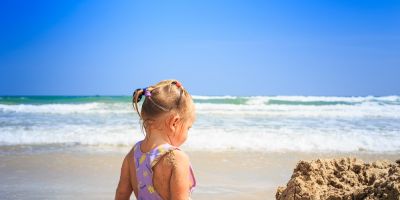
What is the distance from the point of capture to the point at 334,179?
7.90ft

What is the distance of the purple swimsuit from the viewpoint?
1.97m

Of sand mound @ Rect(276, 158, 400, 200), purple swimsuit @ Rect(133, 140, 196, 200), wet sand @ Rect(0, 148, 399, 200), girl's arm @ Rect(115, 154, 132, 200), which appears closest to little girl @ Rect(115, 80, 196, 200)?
purple swimsuit @ Rect(133, 140, 196, 200)

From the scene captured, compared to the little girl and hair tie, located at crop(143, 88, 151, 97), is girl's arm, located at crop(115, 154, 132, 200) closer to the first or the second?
the little girl

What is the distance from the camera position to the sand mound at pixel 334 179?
2.21 meters

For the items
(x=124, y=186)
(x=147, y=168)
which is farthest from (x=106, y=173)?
(x=147, y=168)

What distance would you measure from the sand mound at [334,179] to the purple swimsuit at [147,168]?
681mm

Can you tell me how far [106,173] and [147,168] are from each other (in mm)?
3129

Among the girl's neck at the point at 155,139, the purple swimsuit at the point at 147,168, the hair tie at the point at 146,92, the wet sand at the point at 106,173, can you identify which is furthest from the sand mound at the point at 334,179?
the wet sand at the point at 106,173

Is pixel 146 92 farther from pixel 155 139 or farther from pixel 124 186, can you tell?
pixel 124 186

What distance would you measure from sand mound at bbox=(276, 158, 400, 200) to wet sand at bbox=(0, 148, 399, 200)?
4.70 feet

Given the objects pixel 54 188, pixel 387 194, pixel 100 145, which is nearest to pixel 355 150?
pixel 100 145

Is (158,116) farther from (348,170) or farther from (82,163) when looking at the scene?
(82,163)

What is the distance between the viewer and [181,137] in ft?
6.78

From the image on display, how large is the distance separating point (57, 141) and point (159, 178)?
6007 millimetres
